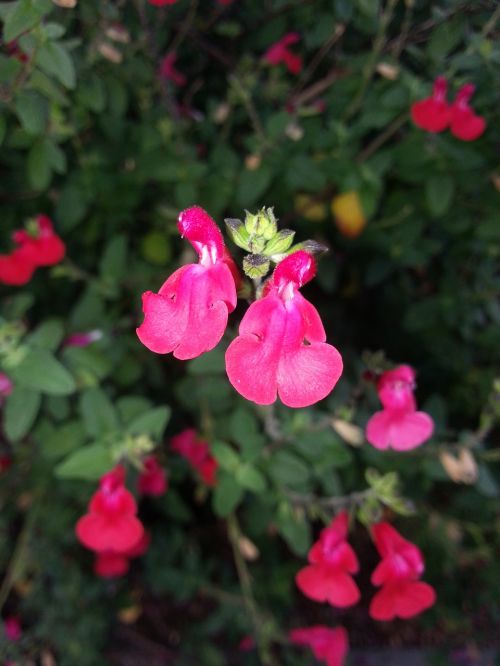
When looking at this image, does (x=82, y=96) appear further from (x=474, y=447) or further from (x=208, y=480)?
(x=474, y=447)

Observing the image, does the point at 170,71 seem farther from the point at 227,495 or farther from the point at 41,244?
the point at 227,495

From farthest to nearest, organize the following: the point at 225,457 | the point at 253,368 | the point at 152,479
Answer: the point at 152,479
the point at 225,457
the point at 253,368

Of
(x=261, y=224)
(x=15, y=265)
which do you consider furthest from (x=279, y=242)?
(x=15, y=265)

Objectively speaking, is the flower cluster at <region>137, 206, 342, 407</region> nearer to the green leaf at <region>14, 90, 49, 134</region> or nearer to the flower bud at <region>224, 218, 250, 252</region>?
the flower bud at <region>224, 218, 250, 252</region>

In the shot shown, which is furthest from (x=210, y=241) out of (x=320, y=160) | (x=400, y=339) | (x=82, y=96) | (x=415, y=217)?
(x=400, y=339)

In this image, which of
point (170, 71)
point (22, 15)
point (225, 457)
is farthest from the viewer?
point (170, 71)

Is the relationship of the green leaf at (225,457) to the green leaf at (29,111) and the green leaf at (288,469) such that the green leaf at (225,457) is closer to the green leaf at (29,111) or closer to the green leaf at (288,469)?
the green leaf at (288,469)
